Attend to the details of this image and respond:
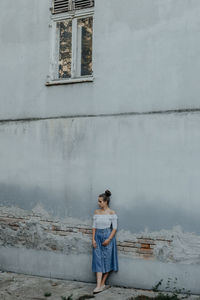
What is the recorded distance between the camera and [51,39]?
7863 millimetres

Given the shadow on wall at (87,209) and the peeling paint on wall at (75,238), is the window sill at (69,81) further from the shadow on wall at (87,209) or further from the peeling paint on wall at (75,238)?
the peeling paint on wall at (75,238)

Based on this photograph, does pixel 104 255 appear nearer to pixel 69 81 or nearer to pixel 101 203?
pixel 101 203

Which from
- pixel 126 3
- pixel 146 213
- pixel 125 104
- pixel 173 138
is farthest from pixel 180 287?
pixel 126 3

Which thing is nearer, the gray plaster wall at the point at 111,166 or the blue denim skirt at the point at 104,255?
the gray plaster wall at the point at 111,166

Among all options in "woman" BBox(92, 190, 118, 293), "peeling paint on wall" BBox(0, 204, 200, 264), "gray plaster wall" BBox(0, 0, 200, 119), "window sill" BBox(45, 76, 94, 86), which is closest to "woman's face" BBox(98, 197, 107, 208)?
"woman" BBox(92, 190, 118, 293)

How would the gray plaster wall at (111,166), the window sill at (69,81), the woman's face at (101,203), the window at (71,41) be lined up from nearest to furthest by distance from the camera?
the gray plaster wall at (111,166)
the woman's face at (101,203)
the window sill at (69,81)
the window at (71,41)

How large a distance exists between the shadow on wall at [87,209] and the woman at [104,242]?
193 mm

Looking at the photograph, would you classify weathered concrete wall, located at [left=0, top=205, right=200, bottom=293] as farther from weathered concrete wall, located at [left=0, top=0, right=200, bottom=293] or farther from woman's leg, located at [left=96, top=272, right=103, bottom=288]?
woman's leg, located at [left=96, top=272, right=103, bottom=288]

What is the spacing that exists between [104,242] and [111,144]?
5.47ft

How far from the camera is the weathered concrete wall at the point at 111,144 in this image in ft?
21.2

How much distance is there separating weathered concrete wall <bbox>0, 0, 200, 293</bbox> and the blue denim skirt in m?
0.14

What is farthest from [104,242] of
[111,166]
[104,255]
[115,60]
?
[115,60]

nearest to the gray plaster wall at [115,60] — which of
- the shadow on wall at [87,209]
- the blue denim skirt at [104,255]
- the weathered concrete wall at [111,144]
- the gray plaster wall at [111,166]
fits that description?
Answer: the weathered concrete wall at [111,144]

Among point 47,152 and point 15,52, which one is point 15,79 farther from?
point 47,152
